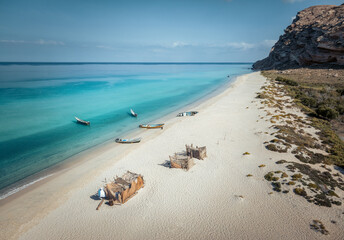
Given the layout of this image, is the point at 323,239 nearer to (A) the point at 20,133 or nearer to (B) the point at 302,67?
(A) the point at 20,133

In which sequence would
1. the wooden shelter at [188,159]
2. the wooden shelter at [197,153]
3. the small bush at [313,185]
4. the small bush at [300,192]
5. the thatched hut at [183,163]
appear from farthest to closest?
1. the wooden shelter at [197,153]
2. the wooden shelter at [188,159]
3. the thatched hut at [183,163]
4. the small bush at [313,185]
5. the small bush at [300,192]

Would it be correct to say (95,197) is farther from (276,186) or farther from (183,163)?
(276,186)

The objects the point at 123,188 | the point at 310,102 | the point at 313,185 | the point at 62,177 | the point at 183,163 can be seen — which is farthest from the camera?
the point at 310,102

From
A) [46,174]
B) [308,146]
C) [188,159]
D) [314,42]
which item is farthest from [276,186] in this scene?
[314,42]

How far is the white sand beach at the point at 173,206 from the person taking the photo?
12.4 m

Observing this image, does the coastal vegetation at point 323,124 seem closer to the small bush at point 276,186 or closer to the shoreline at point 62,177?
the small bush at point 276,186

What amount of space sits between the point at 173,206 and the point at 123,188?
4438 millimetres

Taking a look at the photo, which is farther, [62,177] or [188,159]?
[62,177]

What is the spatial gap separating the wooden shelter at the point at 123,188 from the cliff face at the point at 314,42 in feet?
287

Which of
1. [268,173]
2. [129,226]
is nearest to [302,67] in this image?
[268,173]

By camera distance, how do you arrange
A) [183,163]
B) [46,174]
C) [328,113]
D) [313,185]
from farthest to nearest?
[328,113] → [46,174] → [183,163] → [313,185]

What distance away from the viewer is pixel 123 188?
15.3 metres

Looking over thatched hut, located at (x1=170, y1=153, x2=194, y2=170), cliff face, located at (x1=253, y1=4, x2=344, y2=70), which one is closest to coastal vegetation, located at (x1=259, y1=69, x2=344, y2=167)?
thatched hut, located at (x1=170, y1=153, x2=194, y2=170)

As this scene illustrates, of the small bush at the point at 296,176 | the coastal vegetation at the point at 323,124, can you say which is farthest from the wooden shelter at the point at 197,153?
the coastal vegetation at the point at 323,124
